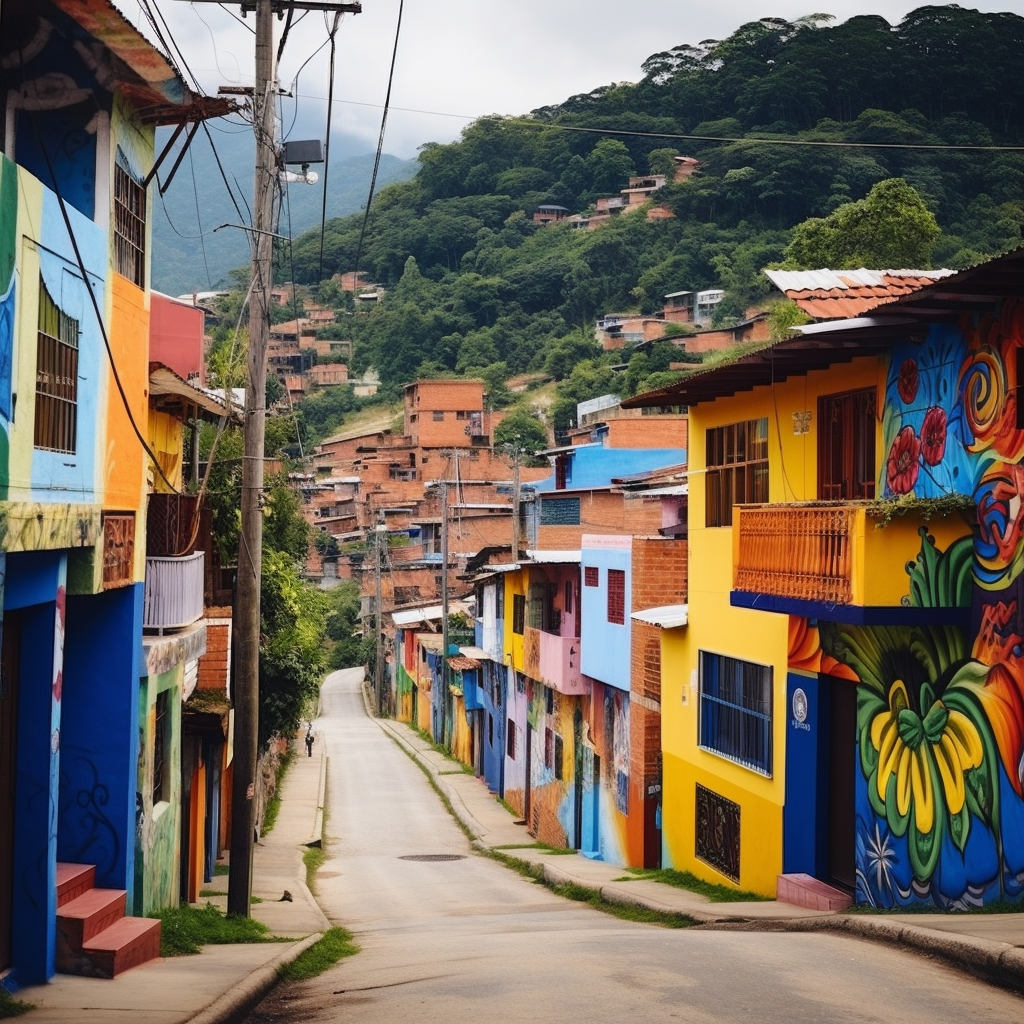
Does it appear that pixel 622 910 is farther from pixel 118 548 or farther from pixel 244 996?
pixel 118 548

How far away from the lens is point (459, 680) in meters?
50.3

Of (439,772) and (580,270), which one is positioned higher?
(580,270)

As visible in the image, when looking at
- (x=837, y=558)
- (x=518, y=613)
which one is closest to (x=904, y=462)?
(x=837, y=558)

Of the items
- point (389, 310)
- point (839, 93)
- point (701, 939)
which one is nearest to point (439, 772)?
point (701, 939)

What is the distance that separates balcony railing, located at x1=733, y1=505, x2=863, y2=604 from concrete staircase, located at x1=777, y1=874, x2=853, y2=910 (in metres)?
3.64

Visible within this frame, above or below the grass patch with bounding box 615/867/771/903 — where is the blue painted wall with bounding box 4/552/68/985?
above

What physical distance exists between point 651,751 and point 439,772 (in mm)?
22122

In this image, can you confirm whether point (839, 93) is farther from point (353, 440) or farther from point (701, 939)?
point (701, 939)

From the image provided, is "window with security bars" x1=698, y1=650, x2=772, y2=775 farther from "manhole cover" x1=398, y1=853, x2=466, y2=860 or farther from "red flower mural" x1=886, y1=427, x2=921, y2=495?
"manhole cover" x1=398, y1=853, x2=466, y2=860

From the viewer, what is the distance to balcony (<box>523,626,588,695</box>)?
28.5 metres

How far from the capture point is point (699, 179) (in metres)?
121

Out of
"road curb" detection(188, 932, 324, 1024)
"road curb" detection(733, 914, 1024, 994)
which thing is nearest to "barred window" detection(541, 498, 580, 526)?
"road curb" detection(733, 914, 1024, 994)

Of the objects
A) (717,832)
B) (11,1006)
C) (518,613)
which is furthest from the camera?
(518,613)

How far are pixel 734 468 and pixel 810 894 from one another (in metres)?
6.44
